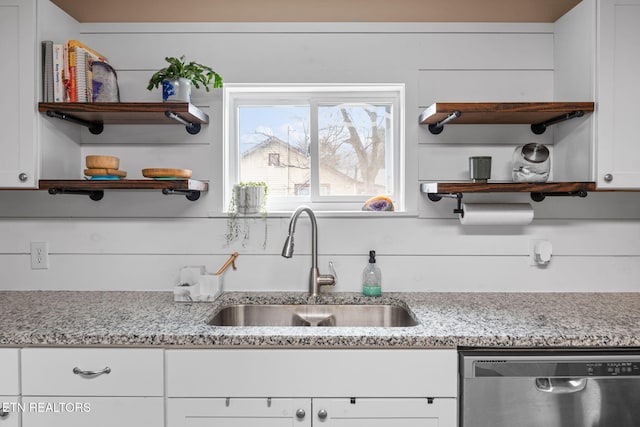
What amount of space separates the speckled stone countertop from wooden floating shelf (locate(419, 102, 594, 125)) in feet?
2.58

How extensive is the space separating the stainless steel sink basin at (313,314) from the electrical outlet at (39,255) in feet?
2.97

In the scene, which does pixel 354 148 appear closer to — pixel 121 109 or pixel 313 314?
pixel 313 314

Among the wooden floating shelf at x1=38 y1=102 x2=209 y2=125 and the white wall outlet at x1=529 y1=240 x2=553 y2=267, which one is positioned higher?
the wooden floating shelf at x1=38 y1=102 x2=209 y2=125

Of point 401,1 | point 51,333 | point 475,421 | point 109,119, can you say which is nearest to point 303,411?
point 475,421

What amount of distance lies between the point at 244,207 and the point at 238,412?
2.91ft

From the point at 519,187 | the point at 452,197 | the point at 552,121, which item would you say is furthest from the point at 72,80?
the point at 552,121

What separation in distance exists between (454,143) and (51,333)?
1753 mm

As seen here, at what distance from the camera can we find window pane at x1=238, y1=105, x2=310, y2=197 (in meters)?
2.07

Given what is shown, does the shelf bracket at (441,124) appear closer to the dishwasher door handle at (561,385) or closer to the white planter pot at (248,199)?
the white planter pot at (248,199)

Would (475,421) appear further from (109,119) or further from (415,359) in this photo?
(109,119)

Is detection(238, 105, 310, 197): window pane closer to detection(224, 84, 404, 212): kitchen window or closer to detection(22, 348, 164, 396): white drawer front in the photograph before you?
detection(224, 84, 404, 212): kitchen window

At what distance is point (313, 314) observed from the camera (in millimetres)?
1837

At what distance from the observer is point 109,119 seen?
6.08 feet

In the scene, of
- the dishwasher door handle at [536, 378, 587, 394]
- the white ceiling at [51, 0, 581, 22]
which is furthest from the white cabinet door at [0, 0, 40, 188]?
the dishwasher door handle at [536, 378, 587, 394]
